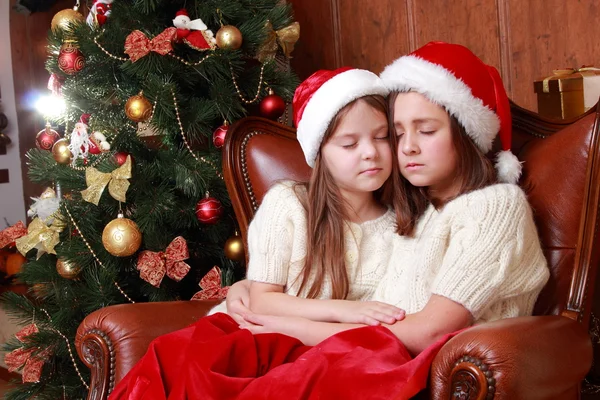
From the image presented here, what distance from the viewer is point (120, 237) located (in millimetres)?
2299

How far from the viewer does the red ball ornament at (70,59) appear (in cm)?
241

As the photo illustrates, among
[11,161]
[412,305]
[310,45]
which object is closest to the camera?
[412,305]

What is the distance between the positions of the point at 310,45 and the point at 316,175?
1481mm

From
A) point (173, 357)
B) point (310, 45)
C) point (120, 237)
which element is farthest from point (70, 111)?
point (173, 357)

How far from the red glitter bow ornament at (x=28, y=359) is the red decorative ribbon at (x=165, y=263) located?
1.63 feet

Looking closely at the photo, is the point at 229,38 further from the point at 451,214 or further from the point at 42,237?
the point at 451,214

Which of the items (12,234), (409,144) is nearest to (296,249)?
(409,144)

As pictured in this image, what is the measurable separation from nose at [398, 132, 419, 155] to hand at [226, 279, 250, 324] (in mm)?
537

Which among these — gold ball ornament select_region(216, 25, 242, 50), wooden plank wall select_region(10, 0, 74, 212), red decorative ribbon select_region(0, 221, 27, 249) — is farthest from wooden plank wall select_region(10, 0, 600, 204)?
wooden plank wall select_region(10, 0, 74, 212)

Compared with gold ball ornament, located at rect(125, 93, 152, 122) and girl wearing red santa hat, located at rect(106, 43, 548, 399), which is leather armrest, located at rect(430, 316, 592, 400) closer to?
girl wearing red santa hat, located at rect(106, 43, 548, 399)

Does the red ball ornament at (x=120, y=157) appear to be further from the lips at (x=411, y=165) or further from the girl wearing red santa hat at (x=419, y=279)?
the lips at (x=411, y=165)

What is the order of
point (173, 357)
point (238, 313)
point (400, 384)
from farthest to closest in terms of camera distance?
1. point (238, 313)
2. point (173, 357)
3. point (400, 384)

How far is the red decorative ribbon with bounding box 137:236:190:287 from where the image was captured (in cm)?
237

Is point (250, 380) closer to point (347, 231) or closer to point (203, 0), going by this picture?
point (347, 231)
